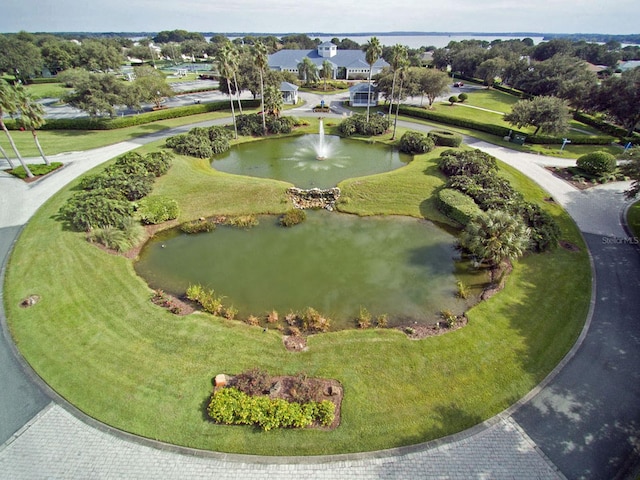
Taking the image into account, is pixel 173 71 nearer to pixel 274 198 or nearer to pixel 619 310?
pixel 274 198

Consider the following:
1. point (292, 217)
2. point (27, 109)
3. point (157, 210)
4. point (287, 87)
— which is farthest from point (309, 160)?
point (287, 87)

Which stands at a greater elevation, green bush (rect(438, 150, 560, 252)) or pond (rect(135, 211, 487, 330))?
green bush (rect(438, 150, 560, 252))

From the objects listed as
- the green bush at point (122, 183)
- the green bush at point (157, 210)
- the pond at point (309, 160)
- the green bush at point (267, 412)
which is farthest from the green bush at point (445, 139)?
the green bush at point (267, 412)

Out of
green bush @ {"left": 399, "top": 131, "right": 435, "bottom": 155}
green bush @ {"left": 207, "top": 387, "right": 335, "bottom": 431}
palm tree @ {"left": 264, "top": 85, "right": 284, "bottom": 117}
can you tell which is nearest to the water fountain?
palm tree @ {"left": 264, "top": 85, "right": 284, "bottom": 117}

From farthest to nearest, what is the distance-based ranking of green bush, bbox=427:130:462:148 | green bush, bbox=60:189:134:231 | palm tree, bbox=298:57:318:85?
1. palm tree, bbox=298:57:318:85
2. green bush, bbox=427:130:462:148
3. green bush, bbox=60:189:134:231

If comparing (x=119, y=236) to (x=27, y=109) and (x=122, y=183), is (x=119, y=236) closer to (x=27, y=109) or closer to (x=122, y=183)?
(x=122, y=183)

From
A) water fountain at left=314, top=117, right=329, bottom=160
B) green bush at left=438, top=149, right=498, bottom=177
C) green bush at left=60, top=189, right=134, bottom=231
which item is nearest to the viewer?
green bush at left=60, top=189, right=134, bottom=231

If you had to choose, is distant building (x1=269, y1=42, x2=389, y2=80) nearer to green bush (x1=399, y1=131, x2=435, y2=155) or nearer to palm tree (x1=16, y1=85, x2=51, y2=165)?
green bush (x1=399, y1=131, x2=435, y2=155)

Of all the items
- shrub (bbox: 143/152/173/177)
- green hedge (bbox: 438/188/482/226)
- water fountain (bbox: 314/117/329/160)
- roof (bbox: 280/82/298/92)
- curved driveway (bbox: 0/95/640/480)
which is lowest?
curved driveway (bbox: 0/95/640/480)
